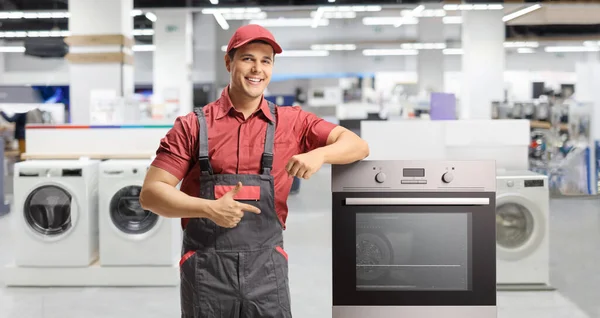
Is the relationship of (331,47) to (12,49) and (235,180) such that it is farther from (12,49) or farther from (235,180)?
(235,180)

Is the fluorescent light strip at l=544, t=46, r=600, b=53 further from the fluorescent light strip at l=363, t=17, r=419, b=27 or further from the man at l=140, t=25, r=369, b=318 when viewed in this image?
the man at l=140, t=25, r=369, b=318

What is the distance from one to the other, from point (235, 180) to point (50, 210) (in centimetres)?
358

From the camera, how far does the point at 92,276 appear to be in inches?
209

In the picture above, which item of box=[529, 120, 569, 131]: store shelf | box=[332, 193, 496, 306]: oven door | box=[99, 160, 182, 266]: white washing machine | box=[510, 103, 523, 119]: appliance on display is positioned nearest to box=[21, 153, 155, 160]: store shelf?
box=[99, 160, 182, 266]: white washing machine

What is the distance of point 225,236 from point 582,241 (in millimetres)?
5610

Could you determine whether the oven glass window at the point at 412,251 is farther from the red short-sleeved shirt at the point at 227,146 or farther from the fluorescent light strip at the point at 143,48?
the fluorescent light strip at the point at 143,48

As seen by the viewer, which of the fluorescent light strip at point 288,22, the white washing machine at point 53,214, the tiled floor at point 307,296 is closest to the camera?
the tiled floor at point 307,296

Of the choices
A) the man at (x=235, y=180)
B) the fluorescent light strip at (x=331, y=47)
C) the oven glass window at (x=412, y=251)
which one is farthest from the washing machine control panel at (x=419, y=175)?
the fluorescent light strip at (x=331, y=47)

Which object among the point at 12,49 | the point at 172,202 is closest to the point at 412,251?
the point at 172,202

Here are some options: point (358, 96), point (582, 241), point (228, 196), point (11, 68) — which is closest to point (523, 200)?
point (582, 241)

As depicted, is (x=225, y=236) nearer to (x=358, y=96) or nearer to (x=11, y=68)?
(x=358, y=96)

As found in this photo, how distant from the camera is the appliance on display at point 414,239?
2.48 metres

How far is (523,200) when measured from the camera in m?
5.05

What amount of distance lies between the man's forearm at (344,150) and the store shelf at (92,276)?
325 cm
